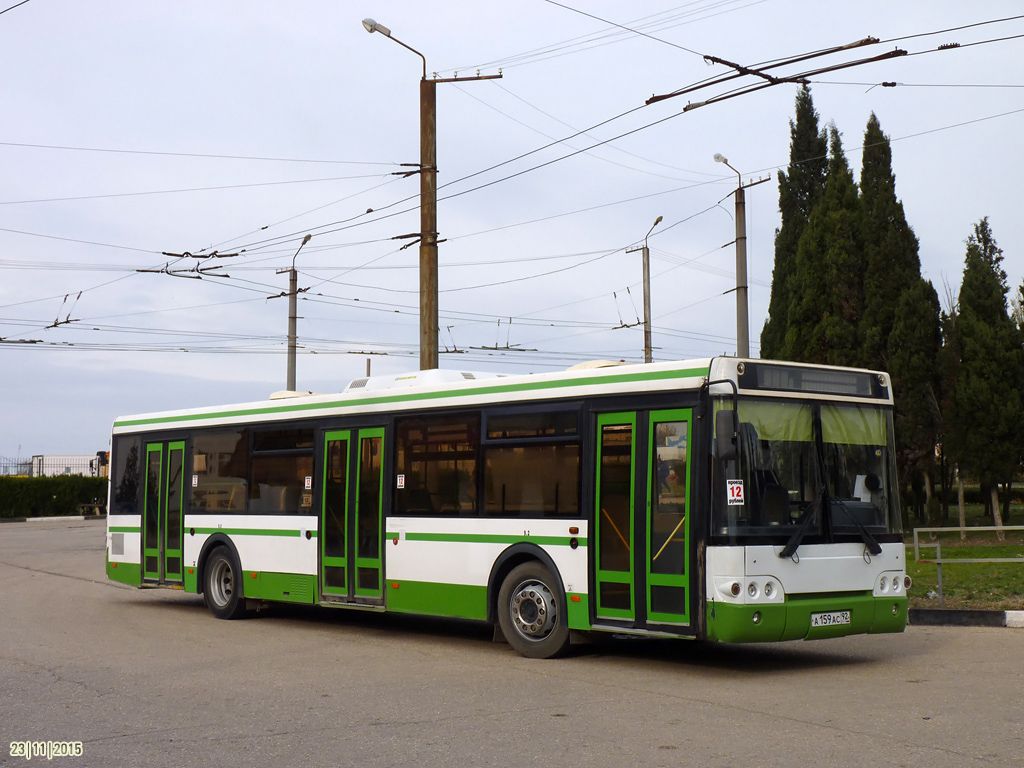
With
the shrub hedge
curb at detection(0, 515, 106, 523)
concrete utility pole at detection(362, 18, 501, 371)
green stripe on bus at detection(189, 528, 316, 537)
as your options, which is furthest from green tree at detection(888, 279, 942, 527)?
the shrub hedge

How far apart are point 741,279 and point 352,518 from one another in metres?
9.57

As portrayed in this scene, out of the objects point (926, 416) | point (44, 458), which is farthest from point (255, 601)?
point (44, 458)

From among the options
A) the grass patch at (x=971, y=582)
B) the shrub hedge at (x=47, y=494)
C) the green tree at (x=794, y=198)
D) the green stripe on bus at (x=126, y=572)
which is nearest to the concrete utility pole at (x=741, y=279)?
the grass patch at (x=971, y=582)

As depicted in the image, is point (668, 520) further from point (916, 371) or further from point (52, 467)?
point (52, 467)

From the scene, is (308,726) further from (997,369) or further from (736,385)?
(997,369)

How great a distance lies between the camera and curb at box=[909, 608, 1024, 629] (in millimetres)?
13477

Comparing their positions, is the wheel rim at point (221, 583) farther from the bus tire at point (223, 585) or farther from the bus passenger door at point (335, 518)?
the bus passenger door at point (335, 518)

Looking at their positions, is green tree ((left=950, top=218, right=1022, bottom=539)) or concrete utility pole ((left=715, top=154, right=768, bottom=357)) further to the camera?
green tree ((left=950, top=218, right=1022, bottom=539))

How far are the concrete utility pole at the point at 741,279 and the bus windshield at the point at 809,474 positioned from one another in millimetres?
7974

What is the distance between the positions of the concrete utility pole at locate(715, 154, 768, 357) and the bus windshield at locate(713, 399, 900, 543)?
26.2ft

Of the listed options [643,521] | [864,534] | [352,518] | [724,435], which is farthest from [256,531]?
[864,534]

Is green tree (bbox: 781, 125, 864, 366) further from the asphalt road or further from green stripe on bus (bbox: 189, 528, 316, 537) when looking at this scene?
green stripe on bus (bbox: 189, 528, 316, 537)

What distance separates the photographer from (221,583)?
16.0m

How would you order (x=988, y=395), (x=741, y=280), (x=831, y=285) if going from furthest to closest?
(x=831, y=285), (x=988, y=395), (x=741, y=280)
